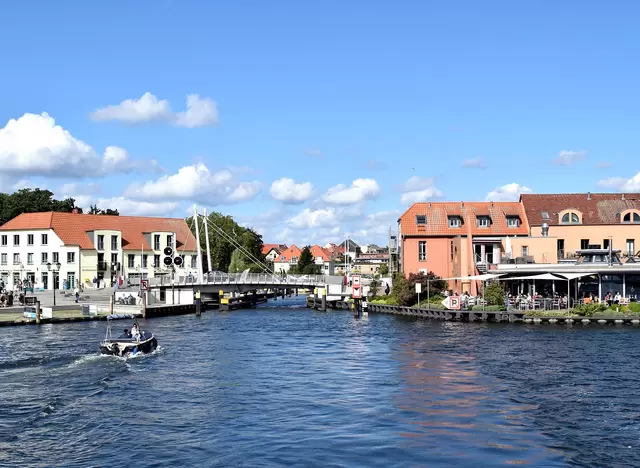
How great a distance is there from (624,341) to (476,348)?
11.0m

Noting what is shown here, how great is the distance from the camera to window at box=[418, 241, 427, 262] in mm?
91688

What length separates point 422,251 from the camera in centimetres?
9200

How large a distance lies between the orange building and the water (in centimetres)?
3276

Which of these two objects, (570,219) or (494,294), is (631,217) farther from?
(494,294)

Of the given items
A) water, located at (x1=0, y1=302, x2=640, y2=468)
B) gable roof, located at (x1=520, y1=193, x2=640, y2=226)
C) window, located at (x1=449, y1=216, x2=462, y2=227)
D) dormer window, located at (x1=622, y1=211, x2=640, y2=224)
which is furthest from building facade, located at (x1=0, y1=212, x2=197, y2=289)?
dormer window, located at (x1=622, y1=211, x2=640, y2=224)

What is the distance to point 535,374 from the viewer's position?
39531 millimetres

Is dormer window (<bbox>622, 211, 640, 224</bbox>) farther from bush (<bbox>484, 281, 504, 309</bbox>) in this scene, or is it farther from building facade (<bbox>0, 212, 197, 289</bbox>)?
building facade (<bbox>0, 212, 197, 289</bbox>)

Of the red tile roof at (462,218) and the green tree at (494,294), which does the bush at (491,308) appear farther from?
the red tile roof at (462,218)

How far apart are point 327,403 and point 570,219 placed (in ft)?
205

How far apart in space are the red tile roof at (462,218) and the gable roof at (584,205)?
145cm

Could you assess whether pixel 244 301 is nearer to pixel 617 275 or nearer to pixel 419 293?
pixel 419 293

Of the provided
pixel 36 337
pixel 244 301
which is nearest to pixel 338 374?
pixel 36 337

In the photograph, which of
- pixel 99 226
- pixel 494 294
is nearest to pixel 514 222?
pixel 494 294

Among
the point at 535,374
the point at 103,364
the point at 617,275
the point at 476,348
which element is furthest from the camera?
the point at 617,275
